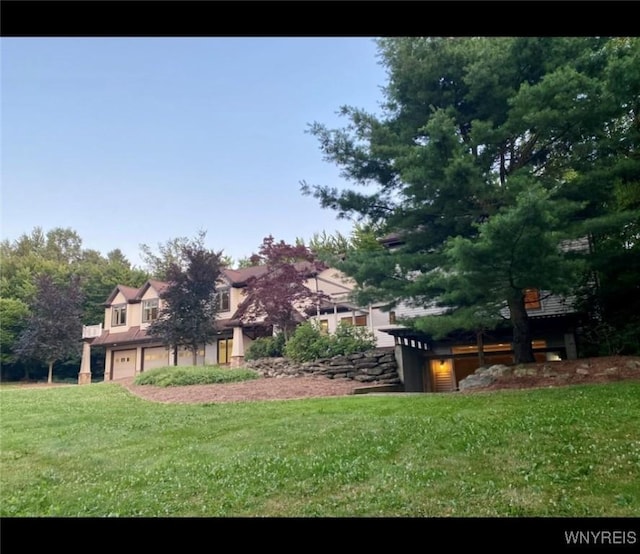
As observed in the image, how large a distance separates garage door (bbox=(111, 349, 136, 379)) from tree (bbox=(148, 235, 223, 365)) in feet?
1.26

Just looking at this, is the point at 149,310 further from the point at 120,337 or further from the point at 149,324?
the point at 120,337

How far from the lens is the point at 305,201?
6.14 metres

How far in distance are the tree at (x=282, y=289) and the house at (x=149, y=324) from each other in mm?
62

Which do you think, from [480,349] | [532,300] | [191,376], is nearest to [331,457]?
[191,376]

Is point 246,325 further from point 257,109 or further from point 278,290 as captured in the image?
point 257,109

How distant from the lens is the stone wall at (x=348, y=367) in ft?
20.8

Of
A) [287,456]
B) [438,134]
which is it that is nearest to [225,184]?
[438,134]

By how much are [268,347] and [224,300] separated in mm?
855

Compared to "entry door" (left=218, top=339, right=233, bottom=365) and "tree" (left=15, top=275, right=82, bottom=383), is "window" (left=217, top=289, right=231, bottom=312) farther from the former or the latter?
"tree" (left=15, top=275, right=82, bottom=383)

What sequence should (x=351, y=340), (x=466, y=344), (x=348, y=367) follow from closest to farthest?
1. (x=348, y=367)
2. (x=351, y=340)
3. (x=466, y=344)

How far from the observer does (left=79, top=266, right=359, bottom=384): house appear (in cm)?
559

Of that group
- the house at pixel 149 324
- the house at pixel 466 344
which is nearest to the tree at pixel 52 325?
the house at pixel 149 324

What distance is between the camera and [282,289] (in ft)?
21.3

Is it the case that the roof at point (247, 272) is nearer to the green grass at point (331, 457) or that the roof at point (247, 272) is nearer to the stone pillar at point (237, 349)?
the stone pillar at point (237, 349)
